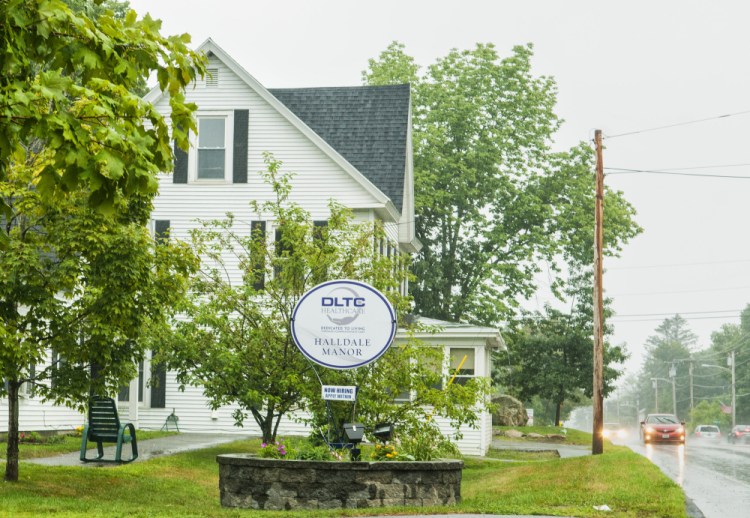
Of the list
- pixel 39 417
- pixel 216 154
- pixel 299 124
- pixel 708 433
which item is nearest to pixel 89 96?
pixel 39 417

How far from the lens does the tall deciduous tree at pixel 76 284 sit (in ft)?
48.1

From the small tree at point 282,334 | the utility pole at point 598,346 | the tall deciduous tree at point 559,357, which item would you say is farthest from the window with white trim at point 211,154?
the tall deciduous tree at point 559,357

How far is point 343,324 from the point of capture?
15719 millimetres

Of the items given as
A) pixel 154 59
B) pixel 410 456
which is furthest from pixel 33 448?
pixel 154 59

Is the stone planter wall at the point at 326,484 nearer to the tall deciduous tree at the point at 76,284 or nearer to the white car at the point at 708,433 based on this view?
the tall deciduous tree at the point at 76,284

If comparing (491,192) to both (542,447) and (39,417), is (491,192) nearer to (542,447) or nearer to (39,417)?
(542,447)

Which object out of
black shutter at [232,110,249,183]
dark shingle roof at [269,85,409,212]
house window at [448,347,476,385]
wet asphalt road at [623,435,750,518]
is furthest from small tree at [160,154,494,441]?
dark shingle roof at [269,85,409,212]

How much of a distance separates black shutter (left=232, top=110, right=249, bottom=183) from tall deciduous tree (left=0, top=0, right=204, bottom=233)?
24.6 m

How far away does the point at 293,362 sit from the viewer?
63.0 ft

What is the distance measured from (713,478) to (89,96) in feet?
58.5

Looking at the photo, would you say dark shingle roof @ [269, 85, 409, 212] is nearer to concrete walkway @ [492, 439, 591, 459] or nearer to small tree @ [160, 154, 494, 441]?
concrete walkway @ [492, 439, 591, 459]

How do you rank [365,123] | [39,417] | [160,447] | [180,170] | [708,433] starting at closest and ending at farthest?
[160,447]
[39,417]
[180,170]
[365,123]
[708,433]

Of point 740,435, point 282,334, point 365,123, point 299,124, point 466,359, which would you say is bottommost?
point 740,435

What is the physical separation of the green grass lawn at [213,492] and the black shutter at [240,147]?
11418 mm
